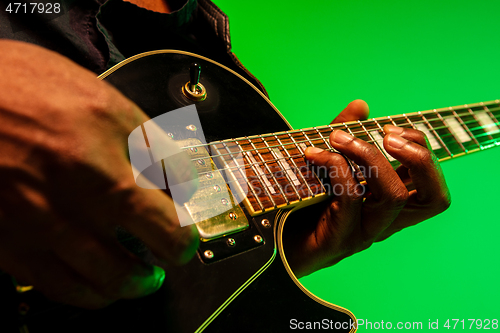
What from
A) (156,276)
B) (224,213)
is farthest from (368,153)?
(156,276)

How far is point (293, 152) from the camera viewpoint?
660 mm

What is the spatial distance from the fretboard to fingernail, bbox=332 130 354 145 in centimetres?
4

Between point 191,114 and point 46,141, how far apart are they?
1.29 ft

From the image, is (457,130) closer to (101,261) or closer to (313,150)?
(313,150)

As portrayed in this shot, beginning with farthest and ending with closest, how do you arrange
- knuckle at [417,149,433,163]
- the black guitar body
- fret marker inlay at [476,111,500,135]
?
1. fret marker inlay at [476,111,500,135]
2. knuckle at [417,149,433,163]
3. the black guitar body

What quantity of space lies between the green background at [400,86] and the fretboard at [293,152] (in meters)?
0.65

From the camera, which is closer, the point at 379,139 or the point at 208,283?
the point at 208,283

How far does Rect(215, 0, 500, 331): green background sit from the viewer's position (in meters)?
1.29

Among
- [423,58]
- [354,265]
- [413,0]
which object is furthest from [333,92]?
[354,265]

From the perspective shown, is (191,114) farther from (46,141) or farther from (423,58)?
(423,58)

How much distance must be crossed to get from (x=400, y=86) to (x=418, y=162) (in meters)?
1.15

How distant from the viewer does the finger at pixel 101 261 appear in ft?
0.80

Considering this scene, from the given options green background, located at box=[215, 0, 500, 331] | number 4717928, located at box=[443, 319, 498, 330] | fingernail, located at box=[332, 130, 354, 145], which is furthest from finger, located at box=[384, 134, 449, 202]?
number 4717928, located at box=[443, 319, 498, 330]

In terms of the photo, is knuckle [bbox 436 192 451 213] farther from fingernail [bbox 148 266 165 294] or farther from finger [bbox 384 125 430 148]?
fingernail [bbox 148 266 165 294]
